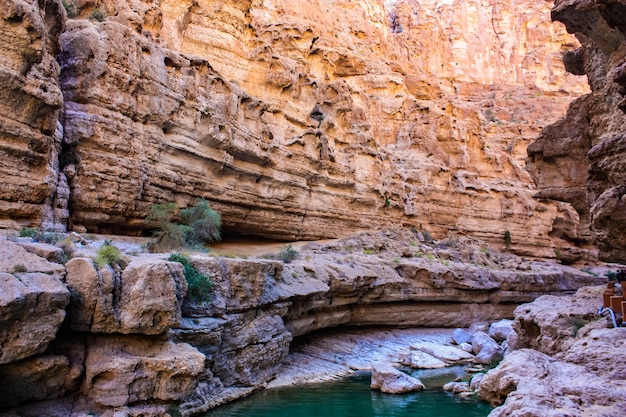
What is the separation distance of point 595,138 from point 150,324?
1383cm

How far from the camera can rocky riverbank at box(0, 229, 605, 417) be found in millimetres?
9352

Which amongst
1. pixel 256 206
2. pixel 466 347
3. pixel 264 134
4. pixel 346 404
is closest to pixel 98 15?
pixel 264 134

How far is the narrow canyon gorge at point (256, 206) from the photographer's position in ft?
32.8

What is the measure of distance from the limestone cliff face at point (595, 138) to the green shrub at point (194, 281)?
10.2m

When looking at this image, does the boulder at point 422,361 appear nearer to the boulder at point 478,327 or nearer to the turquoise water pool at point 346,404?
the turquoise water pool at point 346,404

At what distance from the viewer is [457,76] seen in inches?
2931

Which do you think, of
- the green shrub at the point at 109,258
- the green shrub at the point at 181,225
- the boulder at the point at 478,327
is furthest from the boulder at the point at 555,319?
the boulder at the point at 478,327

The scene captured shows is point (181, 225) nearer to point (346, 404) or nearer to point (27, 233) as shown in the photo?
point (27, 233)

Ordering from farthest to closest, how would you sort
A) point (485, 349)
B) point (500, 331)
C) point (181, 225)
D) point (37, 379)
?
point (500, 331) → point (485, 349) → point (181, 225) → point (37, 379)

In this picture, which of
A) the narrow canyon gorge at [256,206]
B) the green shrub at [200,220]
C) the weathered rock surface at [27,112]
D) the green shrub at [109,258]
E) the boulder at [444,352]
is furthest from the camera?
the boulder at [444,352]

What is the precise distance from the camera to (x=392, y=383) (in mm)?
16203

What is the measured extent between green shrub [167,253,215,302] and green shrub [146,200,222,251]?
454 cm

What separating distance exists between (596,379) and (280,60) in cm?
2703

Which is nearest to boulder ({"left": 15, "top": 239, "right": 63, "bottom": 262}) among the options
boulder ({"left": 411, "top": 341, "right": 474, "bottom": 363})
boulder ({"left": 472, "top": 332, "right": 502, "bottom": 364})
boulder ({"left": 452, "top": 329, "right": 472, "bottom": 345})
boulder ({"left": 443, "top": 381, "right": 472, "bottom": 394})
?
boulder ({"left": 443, "top": 381, "right": 472, "bottom": 394})
